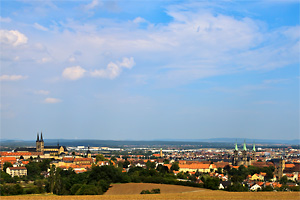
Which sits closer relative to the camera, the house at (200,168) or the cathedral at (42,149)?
the house at (200,168)

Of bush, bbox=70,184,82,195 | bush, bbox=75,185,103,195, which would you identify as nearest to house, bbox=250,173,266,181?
bush, bbox=70,184,82,195

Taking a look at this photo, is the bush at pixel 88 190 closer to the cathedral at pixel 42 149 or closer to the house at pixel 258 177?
the house at pixel 258 177

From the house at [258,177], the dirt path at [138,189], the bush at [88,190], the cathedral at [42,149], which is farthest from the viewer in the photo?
the cathedral at [42,149]

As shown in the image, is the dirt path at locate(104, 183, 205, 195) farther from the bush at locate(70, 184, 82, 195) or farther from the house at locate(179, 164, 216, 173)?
the house at locate(179, 164, 216, 173)

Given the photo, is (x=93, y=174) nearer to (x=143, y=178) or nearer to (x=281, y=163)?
(x=143, y=178)

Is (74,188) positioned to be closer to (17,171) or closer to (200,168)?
(17,171)

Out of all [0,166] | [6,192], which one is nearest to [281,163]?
[0,166]

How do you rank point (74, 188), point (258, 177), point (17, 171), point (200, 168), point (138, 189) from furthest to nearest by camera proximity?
1. point (200, 168)
2. point (258, 177)
3. point (17, 171)
4. point (138, 189)
5. point (74, 188)

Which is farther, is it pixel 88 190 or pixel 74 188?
pixel 74 188

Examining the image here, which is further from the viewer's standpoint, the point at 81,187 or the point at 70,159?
the point at 70,159

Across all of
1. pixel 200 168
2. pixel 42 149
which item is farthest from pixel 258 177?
pixel 42 149

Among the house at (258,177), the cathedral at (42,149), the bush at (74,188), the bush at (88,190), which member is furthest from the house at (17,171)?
the cathedral at (42,149)
